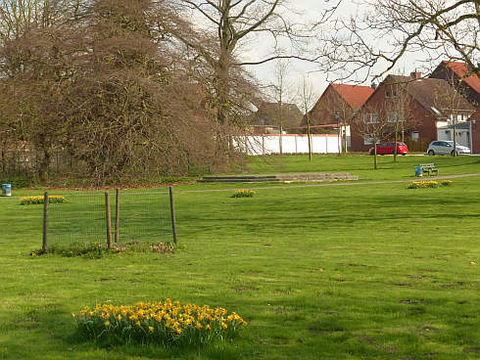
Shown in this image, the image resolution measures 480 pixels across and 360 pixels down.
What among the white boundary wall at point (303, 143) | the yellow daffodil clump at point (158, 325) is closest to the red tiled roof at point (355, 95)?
the white boundary wall at point (303, 143)

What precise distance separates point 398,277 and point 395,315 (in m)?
2.54

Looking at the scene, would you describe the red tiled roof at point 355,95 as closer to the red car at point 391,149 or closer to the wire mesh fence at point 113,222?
the red car at point 391,149

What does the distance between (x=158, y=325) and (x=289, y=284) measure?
3.51 m

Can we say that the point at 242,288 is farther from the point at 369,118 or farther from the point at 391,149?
the point at 369,118

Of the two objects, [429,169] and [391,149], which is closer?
[429,169]

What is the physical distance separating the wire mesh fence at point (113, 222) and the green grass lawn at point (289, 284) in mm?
501

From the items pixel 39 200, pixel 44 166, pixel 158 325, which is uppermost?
pixel 44 166

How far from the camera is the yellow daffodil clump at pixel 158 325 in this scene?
6039 mm

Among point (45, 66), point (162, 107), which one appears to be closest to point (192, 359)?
point (162, 107)

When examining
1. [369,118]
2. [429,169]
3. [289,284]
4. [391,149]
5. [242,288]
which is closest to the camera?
[242,288]

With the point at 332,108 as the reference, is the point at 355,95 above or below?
above

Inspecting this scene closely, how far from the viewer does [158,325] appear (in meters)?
6.14

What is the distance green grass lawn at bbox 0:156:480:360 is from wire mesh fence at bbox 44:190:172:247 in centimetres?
50

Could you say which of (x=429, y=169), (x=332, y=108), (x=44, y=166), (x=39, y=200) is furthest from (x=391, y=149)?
(x=39, y=200)
